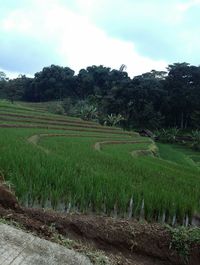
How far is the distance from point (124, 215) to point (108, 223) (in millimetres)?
1100

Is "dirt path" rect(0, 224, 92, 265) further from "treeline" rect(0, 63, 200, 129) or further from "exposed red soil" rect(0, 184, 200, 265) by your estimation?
"treeline" rect(0, 63, 200, 129)

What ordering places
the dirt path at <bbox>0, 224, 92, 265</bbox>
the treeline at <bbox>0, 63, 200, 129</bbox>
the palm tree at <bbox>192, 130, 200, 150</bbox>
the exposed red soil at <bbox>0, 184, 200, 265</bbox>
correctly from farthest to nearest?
the treeline at <bbox>0, 63, 200, 129</bbox> → the palm tree at <bbox>192, 130, 200, 150</bbox> → the exposed red soil at <bbox>0, 184, 200, 265</bbox> → the dirt path at <bbox>0, 224, 92, 265</bbox>

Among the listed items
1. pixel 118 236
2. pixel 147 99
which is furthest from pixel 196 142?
pixel 118 236

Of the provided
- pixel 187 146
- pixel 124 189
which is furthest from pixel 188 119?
pixel 124 189

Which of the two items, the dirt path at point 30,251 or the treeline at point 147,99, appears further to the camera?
the treeline at point 147,99

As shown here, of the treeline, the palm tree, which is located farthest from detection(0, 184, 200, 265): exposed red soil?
the treeline

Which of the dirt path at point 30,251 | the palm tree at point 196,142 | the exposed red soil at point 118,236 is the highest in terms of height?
the dirt path at point 30,251

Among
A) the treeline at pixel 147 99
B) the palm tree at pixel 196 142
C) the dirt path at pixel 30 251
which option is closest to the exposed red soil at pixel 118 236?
the dirt path at pixel 30 251

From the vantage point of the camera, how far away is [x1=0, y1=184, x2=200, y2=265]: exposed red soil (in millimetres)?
4777

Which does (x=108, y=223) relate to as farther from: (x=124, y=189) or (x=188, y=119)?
(x=188, y=119)

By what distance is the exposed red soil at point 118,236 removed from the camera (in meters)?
4.78

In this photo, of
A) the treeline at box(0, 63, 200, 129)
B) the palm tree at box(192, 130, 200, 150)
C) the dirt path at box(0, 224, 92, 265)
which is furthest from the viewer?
the treeline at box(0, 63, 200, 129)

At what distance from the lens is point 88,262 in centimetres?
327

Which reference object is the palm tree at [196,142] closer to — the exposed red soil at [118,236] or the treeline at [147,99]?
the treeline at [147,99]
